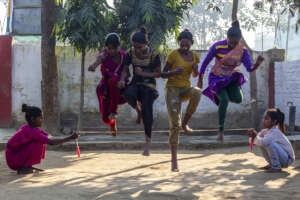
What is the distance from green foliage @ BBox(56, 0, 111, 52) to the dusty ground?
2.98 meters

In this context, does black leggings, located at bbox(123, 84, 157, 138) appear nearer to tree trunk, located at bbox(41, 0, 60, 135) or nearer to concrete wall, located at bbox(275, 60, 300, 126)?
tree trunk, located at bbox(41, 0, 60, 135)

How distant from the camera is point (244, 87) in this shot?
12.4 meters

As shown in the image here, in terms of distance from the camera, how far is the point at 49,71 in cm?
1044

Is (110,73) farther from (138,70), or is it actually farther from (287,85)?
(287,85)

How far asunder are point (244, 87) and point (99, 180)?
25.6 ft

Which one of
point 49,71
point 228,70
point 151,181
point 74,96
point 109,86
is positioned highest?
point 49,71

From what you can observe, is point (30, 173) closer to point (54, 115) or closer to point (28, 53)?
point (54, 115)

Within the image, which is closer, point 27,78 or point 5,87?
point 27,78

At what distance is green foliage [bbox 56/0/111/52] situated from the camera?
31.3 feet

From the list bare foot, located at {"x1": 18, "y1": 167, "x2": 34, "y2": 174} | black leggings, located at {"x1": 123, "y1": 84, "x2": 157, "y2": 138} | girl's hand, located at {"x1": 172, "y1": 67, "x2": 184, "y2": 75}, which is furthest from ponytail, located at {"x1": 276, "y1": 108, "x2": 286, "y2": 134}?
A: bare foot, located at {"x1": 18, "y1": 167, "x2": 34, "y2": 174}

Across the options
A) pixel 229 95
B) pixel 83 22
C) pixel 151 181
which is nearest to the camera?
pixel 151 181

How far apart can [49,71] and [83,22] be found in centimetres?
164

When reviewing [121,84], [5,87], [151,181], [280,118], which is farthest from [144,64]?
[5,87]

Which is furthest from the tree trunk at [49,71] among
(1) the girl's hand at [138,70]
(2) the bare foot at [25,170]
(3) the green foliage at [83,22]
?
(1) the girl's hand at [138,70]
